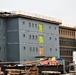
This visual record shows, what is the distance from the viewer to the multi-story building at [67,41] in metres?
75.1

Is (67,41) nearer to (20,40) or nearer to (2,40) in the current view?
(20,40)

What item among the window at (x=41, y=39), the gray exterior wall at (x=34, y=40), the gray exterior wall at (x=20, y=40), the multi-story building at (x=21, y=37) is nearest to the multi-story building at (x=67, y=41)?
the gray exterior wall at (x=34, y=40)

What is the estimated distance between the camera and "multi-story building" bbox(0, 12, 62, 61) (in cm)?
5653

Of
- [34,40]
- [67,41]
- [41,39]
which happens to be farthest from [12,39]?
[67,41]

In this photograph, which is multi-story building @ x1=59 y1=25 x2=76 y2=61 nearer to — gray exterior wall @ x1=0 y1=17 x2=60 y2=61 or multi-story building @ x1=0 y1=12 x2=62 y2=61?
multi-story building @ x1=0 y1=12 x2=62 y2=61

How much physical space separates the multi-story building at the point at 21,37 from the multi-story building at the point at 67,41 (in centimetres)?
1221

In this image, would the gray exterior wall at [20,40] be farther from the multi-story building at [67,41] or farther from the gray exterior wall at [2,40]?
the multi-story building at [67,41]

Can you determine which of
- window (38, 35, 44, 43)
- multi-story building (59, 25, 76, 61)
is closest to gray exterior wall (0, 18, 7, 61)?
window (38, 35, 44, 43)

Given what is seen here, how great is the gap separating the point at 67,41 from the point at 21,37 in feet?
81.1

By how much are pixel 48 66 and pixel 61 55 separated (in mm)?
42857

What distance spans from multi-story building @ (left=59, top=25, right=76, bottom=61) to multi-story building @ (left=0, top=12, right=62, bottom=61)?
12.2m

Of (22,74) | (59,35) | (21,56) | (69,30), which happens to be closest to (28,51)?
(21,56)

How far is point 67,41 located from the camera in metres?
78.8

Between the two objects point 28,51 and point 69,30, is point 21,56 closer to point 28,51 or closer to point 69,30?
point 28,51
